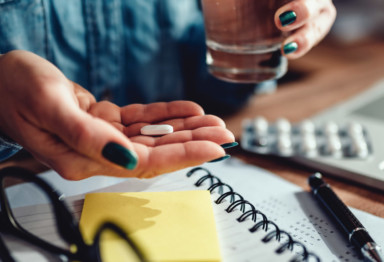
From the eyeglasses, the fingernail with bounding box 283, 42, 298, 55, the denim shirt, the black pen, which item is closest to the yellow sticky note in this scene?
the eyeglasses

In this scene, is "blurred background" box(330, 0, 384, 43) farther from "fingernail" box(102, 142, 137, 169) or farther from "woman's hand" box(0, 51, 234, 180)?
"fingernail" box(102, 142, 137, 169)

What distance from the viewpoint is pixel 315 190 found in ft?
1.68

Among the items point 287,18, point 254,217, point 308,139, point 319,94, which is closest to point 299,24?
point 287,18

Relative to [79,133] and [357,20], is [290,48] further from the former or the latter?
[357,20]

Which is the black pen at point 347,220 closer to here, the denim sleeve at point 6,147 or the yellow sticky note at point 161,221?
the yellow sticky note at point 161,221

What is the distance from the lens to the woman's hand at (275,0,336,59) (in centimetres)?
53

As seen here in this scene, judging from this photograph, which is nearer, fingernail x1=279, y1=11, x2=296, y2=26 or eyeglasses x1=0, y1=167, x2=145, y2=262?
eyeglasses x1=0, y1=167, x2=145, y2=262

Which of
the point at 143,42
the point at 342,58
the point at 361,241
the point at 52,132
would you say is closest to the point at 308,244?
the point at 361,241

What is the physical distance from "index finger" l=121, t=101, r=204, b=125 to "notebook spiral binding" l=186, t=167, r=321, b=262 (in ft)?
0.30

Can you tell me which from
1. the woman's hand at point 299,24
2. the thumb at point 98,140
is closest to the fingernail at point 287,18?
the woman's hand at point 299,24

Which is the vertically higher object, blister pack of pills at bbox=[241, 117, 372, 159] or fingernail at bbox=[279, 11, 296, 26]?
fingernail at bbox=[279, 11, 296, 26]

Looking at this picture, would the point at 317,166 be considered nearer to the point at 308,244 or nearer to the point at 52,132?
the point at 308,244

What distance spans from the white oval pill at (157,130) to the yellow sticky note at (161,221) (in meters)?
0.07

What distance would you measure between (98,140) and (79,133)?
0.07ft
